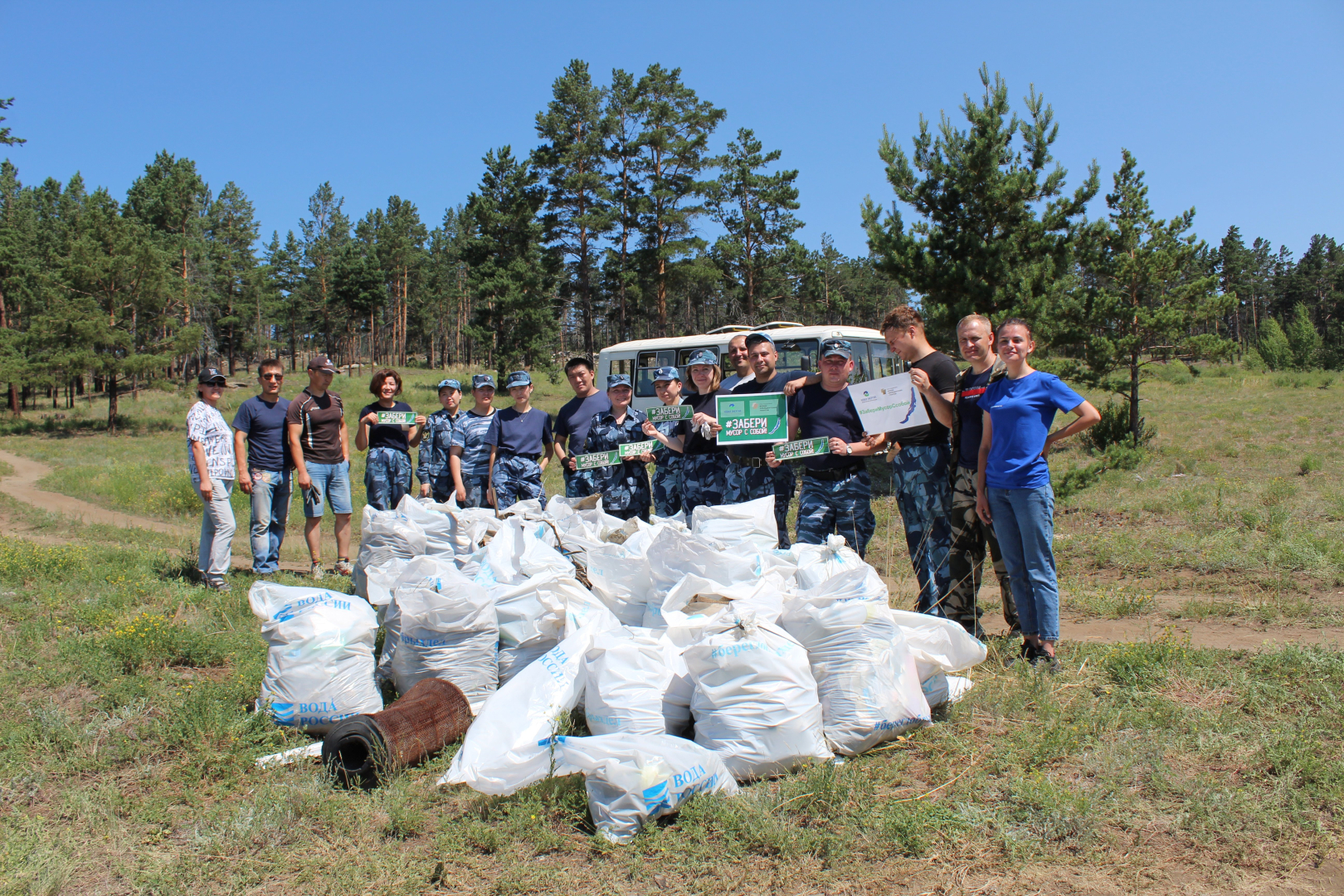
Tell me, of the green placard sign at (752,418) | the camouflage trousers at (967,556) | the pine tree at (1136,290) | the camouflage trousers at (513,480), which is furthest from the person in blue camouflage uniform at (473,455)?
the pine tree at (1136,290)

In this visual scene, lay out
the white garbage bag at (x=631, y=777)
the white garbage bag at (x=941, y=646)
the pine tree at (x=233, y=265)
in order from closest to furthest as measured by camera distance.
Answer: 1. the white garbage bag at (x=631, y=777)
2. the white garbage bag at (x=941, y=646)
3. the pine tree at (x=233, y=265)

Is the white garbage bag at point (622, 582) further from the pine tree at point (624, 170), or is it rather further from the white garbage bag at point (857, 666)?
the pine tree at point (624, 170)

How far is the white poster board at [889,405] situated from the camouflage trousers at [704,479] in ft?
3.90

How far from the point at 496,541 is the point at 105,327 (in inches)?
1176

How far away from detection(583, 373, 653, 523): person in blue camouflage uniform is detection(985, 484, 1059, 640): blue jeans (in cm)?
256

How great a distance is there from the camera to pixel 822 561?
3.90 meters

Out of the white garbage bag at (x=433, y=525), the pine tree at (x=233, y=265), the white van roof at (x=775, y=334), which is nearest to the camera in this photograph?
the white garbage bag at (x=433, y=525)

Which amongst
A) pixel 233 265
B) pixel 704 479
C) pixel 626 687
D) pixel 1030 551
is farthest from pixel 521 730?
pixel 233 265

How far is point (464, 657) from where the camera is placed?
3.64 metres

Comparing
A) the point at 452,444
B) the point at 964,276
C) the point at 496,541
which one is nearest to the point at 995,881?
the point at 496,541

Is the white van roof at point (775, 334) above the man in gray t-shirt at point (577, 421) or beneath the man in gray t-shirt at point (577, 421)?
above

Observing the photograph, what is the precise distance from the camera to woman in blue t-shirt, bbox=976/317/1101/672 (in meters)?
3.81

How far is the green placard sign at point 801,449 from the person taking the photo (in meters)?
4.61

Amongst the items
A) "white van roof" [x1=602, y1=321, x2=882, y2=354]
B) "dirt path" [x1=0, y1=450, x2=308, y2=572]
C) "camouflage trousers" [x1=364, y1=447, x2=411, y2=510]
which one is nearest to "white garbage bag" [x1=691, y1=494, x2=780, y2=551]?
"camouflage trousers" [x1=364, y1=447, x2=411, y2=510]
